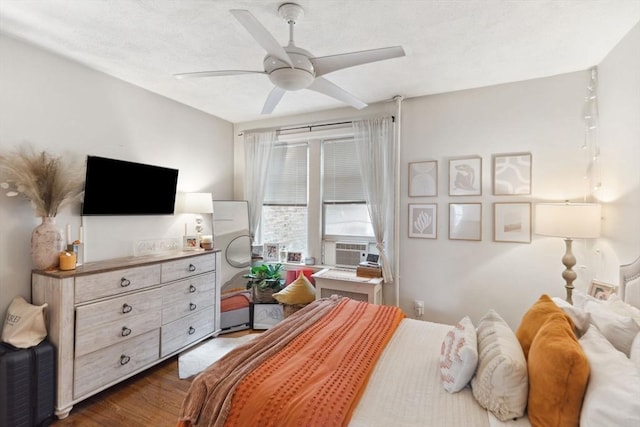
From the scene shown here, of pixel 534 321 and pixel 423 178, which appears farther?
pixel 423 178

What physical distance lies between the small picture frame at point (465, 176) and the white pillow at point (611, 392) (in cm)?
204

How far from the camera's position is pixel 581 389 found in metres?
1.02

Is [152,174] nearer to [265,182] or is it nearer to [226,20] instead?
[265,182]

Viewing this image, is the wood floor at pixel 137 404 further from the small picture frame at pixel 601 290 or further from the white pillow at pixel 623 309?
the small picture frame at pixel 601 290

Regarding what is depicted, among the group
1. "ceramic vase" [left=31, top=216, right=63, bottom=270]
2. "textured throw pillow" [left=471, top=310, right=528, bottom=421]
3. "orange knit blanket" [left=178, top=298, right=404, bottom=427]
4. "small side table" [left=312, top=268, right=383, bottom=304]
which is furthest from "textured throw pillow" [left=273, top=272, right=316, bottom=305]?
"textured throw pillow" [left=471, top=310, right=528, bottom=421]

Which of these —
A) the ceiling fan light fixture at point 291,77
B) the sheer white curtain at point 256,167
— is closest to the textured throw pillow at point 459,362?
the ceiling fan light fixture at point 291,77

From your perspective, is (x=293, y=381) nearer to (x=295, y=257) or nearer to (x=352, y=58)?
(x=352, y=58)

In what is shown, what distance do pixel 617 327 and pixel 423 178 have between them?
2.10 m

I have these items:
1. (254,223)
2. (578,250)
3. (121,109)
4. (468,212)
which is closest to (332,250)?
(254,223)

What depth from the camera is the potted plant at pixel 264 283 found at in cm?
351

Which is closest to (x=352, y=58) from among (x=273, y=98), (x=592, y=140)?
(x=273, y=98)

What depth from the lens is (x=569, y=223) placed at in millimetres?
2262

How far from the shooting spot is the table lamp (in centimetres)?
222

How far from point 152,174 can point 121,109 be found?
2.20ft
